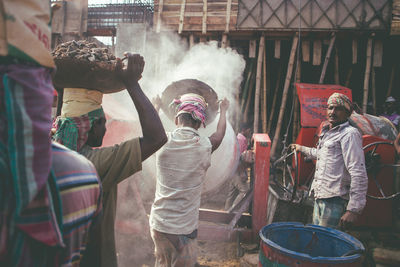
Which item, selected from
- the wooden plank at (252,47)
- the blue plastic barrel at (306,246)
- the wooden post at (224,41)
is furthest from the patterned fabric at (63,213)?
the wooden plank at (252,47)

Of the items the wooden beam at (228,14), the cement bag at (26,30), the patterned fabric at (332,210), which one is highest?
the wooden beam at (228,14)

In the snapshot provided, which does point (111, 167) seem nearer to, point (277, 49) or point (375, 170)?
point (375, 170)

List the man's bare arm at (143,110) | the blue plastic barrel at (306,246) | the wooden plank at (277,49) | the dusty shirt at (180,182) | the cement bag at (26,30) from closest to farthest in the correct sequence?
the cement bag at (26,30) < the man's bare arm at (143,110) < the blue plastic barrel at (306,246) < the dusty shirt at (180,182) < the wooden plank at (277,49)

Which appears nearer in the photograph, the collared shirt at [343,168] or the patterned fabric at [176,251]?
the patterned fabric at [176,251]

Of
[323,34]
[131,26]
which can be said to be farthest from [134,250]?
[323,34]

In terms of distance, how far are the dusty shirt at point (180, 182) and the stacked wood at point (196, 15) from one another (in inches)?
249

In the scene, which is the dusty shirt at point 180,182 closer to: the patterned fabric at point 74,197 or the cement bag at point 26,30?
the patterned fabric at point 74,197

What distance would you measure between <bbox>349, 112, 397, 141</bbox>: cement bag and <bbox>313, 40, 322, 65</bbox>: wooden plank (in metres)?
3.82

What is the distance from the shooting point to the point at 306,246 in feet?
7.83

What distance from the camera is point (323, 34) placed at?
749 centimetres

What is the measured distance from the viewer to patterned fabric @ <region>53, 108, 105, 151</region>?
1.28 metres

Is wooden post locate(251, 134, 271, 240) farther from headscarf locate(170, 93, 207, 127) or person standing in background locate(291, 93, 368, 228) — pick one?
headscarf locate(170, 93, 207, 127)

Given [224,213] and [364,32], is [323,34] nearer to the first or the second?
[364,32]

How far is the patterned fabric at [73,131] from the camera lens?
128cm
